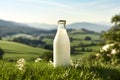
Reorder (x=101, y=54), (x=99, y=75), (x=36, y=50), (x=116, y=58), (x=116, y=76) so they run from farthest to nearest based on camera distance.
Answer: (x=36, y=50) < (x=101, y=54) < (x=116, y=58) < (x=116, y=76) < (x=99, y=75)

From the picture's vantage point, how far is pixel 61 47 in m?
8.16

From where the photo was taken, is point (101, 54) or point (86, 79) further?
point (101, 54)

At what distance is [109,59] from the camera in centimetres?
2306

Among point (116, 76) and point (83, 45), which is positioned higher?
point (116, 76)

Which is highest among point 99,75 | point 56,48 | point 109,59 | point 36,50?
point 56,48

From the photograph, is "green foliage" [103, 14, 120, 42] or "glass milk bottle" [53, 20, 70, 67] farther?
"green foliage" [103, 14, 120, 42]

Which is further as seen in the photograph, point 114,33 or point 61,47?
point 114,33

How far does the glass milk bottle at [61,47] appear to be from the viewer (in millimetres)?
8156

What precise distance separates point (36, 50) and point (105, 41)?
105095mm

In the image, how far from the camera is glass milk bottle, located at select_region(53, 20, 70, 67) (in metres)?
8.16

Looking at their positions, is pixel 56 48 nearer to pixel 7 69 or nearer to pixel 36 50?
Result: pixel 7 69

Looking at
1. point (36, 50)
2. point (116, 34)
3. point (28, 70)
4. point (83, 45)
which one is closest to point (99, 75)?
point (28, 70)

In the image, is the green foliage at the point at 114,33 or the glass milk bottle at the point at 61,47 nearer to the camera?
the glass milk bottle at the point at 61,47

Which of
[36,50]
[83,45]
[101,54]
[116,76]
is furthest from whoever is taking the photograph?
[83,45]
